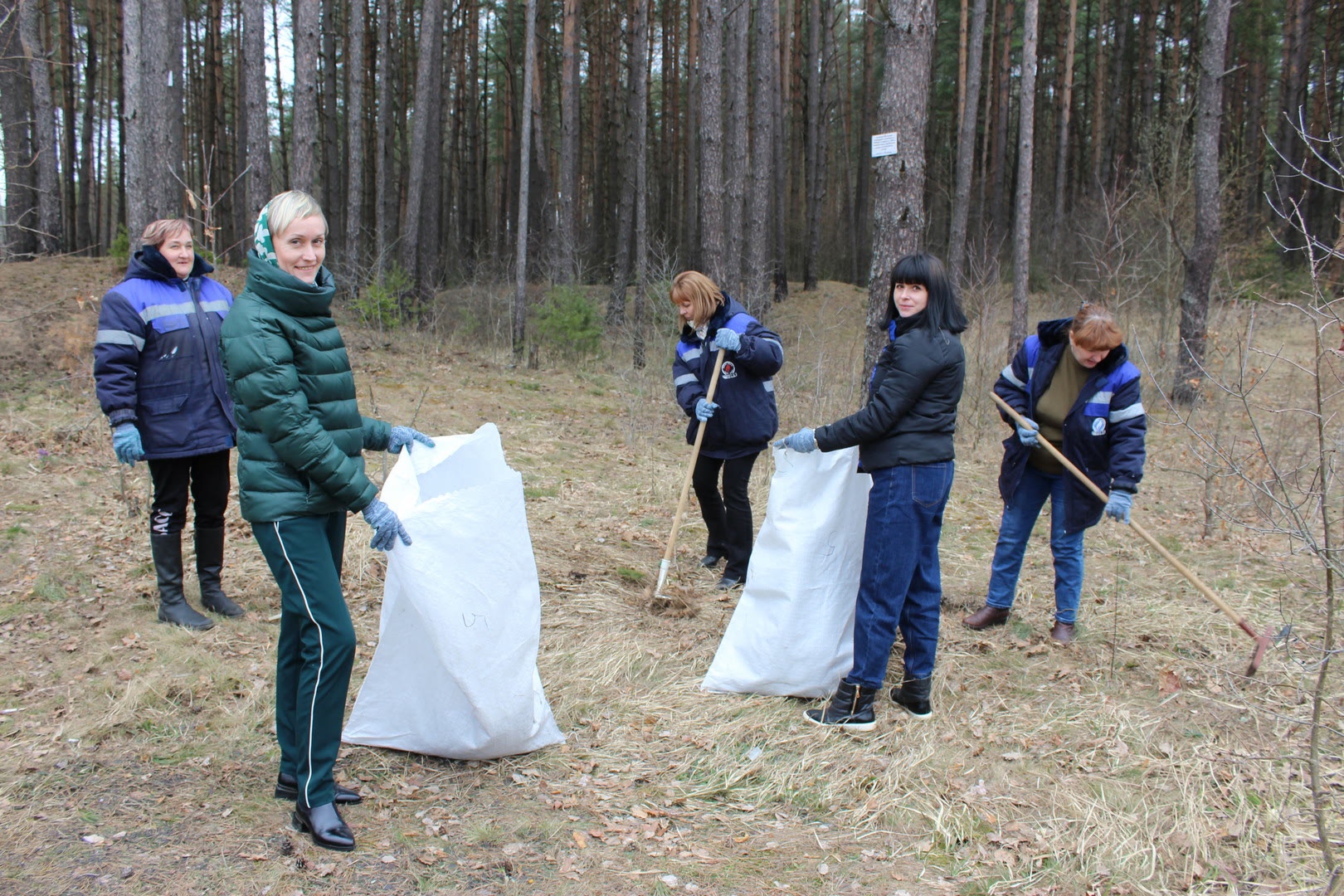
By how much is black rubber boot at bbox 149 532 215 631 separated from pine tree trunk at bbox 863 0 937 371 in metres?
4.03

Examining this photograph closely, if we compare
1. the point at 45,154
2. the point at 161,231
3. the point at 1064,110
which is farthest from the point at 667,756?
the point at 1064,110

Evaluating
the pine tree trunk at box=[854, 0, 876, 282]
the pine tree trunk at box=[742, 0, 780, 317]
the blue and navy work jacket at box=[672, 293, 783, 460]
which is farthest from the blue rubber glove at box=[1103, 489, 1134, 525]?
the pine tree trunk at box=[854, 0, 876, 282]

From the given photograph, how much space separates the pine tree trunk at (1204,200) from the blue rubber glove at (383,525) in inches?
378

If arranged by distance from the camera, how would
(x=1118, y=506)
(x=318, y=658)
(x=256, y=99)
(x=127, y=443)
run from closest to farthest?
(x=318, y=658) → (x=127, y=443) → (x=1118, y=506) → (x=256, y=99)

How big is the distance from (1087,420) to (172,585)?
4.19m

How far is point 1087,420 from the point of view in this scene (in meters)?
3.99

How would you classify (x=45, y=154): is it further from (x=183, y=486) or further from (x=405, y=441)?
(x=405, y=441)

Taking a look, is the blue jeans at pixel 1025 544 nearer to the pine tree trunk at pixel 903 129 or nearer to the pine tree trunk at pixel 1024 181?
the pine tree trunk at pixel 903 129

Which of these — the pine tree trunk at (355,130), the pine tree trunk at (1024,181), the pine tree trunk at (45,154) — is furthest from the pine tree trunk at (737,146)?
the pine tree trunk at (45,154)

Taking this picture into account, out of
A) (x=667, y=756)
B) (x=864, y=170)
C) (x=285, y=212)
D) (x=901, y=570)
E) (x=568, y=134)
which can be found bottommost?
(x=667, y=756)

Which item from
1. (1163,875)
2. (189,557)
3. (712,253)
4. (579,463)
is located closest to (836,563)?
(1163,875)

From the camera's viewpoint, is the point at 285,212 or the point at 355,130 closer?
the point at 285,212

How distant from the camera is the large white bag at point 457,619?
2762 millimetres

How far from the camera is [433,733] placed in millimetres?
3061
